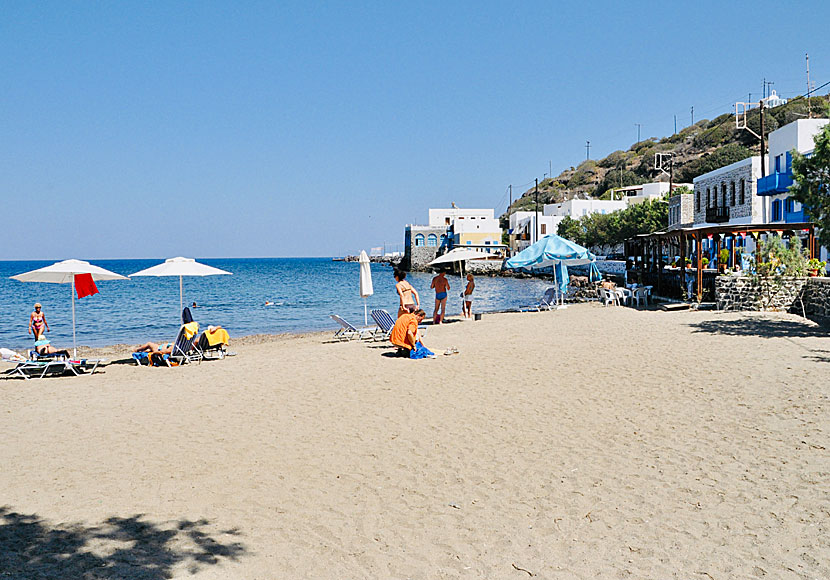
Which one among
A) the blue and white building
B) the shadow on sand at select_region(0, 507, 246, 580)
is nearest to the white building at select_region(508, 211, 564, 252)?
the blue and white building

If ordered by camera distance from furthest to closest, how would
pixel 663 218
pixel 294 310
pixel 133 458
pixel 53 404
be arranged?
pixel 663 218 < pixel 294 310 < pixel 53 404 < pixel 133 458

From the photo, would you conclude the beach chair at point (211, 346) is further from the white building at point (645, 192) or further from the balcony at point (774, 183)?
the white building at point (645, 192)

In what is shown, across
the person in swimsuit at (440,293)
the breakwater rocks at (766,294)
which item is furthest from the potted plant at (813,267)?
the person in swimsuit at (440,293)

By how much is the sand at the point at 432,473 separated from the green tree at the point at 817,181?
4543 millimetres

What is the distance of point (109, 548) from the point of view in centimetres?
439

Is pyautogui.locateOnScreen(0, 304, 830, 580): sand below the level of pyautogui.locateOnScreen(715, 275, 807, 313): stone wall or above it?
below

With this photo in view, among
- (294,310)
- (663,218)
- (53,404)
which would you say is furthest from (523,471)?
(663,218)

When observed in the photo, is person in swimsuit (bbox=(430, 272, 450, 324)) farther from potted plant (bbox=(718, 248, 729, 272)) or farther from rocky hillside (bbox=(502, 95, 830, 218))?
rocky hillside (bbox=(502, 95, 830, 218))

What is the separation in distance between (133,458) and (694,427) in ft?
18.9

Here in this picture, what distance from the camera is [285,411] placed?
8234 mm

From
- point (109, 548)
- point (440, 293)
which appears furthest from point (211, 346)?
point (109, 548)

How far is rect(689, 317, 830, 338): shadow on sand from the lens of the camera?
1340cm

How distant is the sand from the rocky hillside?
225 ft

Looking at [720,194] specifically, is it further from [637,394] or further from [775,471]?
[775,471]
